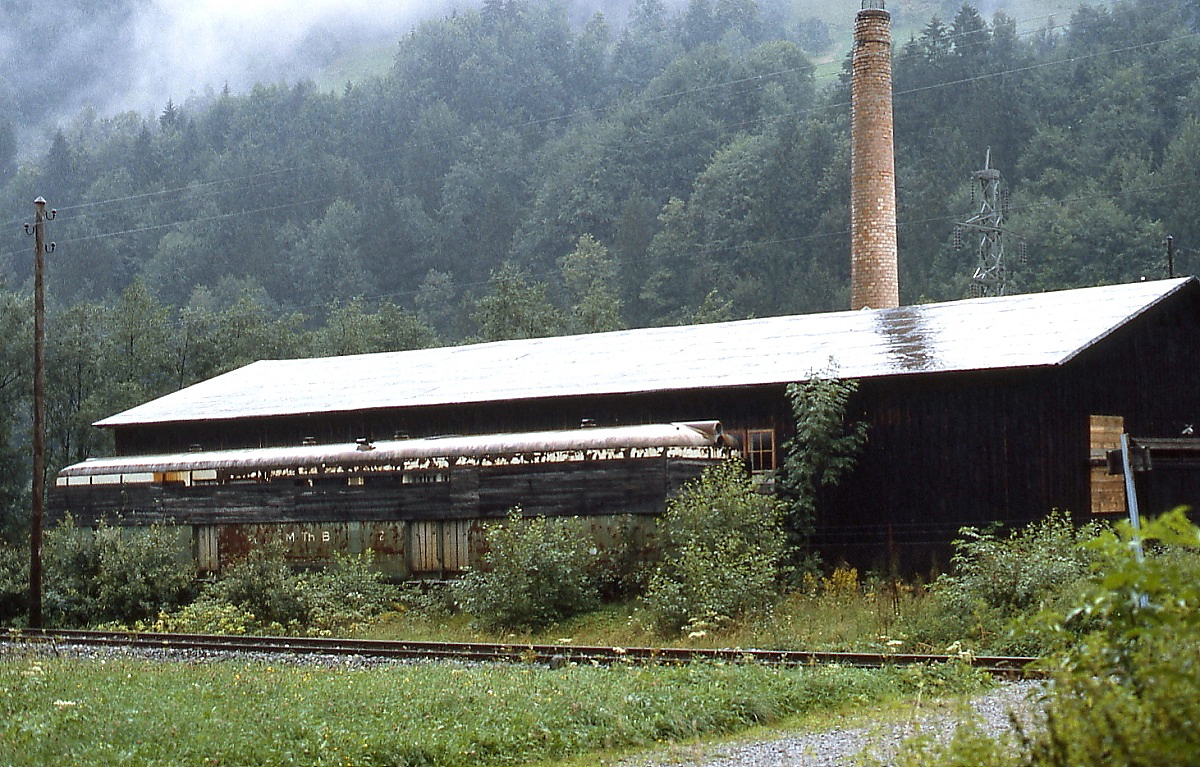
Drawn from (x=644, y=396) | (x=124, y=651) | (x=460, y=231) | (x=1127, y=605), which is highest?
(x=460, y=231)

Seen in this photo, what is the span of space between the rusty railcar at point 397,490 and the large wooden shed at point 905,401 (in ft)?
2.72

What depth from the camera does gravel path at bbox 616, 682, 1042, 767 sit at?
454 inches

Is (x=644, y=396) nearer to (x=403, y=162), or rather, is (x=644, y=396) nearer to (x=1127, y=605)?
(x=1127, y=605)

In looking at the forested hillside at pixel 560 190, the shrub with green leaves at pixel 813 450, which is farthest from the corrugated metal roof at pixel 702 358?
the forested hillside at pixel 560 190

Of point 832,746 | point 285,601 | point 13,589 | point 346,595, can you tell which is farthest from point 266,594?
point 832,746

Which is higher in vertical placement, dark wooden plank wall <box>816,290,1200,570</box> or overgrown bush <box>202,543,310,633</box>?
dark wooden plank wall <box>816,290,1200,570</box>

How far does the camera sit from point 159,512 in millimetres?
30922

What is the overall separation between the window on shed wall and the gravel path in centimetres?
1389

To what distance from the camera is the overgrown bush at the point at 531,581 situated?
23.1 meters

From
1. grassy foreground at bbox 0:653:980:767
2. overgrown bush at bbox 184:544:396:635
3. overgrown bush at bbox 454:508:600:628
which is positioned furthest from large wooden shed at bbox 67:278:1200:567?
grassy foreground at bbox 0:653:980:767

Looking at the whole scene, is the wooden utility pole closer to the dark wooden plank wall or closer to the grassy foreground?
the grassy foreground

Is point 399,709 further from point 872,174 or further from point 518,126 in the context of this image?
point 518,126

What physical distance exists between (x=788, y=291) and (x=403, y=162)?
4417 cm

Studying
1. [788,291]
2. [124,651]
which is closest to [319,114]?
[788,291]
